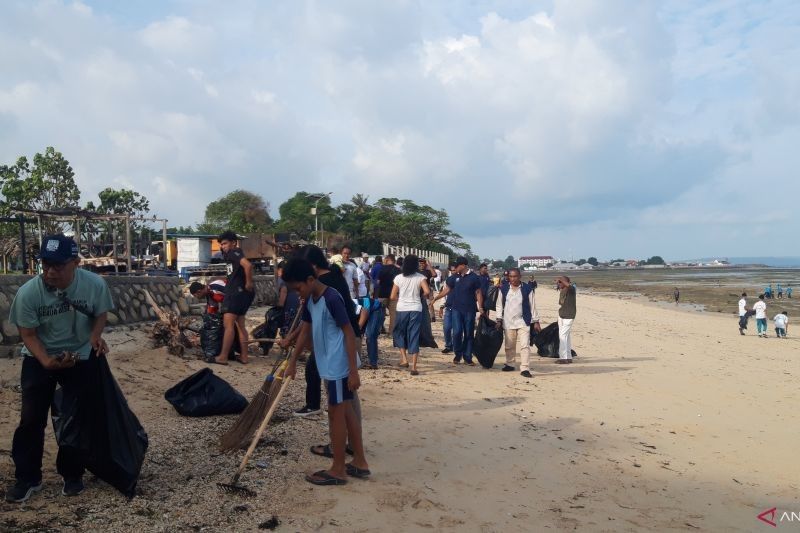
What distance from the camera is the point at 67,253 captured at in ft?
11.8

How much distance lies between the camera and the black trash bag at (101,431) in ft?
12.1

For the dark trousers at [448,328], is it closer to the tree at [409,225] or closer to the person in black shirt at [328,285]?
the person in black shirt at [328,285]

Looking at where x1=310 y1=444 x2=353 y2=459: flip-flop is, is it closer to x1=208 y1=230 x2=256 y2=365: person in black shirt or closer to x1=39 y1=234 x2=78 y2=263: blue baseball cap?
x1=39 y1=234 x2=78 y2=263: blue baseball cap

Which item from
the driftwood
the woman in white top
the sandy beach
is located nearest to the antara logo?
the sandy beach

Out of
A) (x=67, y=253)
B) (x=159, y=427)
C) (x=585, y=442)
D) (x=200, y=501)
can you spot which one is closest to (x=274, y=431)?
(x=159, y=427)

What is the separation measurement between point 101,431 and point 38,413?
36cm

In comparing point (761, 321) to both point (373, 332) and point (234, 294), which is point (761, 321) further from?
point (234, 294)

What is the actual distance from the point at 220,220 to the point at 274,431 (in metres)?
50.7

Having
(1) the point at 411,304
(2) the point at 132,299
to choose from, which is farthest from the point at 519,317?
(2) the point at 132,299

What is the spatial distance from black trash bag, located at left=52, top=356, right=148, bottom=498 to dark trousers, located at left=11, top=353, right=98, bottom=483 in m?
0.04

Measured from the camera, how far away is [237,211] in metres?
53.8

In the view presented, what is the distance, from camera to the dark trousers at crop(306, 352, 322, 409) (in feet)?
18.8

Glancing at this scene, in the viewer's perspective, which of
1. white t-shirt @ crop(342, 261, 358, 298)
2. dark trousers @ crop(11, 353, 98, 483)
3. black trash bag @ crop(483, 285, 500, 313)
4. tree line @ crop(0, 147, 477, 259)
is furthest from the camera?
tree line @ crop(0, 147, 477, 259)

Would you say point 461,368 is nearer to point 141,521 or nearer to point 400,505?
point 400,505
